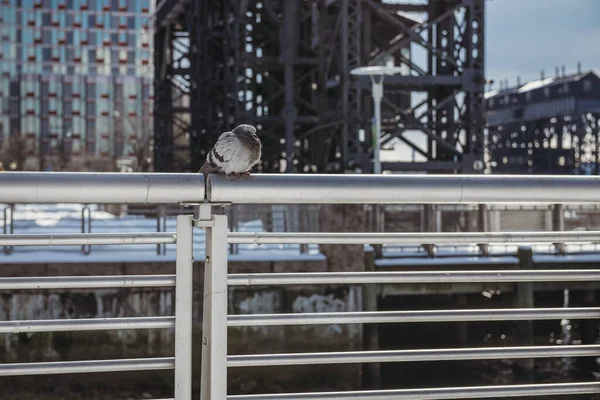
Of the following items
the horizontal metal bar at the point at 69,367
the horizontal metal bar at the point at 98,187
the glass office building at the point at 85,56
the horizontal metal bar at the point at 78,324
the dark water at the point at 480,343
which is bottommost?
the dark water at the point at 480,343

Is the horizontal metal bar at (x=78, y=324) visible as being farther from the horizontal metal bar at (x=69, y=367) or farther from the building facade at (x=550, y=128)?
the building facade at (x=550, y=128)

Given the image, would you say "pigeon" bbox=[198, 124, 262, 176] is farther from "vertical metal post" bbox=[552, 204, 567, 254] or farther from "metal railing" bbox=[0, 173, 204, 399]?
"vertical metal post" bbox=[552, 204, 567, 254]

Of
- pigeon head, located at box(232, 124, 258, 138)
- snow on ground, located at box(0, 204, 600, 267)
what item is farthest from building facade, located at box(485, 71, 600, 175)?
pigeon head, located at box(232, 124, 258, 138)

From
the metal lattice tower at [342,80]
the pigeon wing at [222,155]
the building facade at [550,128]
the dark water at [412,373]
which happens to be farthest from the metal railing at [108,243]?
the building facade at [550,128]

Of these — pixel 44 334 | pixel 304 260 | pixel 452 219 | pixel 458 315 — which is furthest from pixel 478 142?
pixel 458 315

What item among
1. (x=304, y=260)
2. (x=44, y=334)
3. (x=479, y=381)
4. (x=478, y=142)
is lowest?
(x=479, y=381)

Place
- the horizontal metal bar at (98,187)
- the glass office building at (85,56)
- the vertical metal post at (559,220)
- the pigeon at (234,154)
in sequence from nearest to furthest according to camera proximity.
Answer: the horizontal metal bar at (98,187)
the pigeon at (234,154)
the vertical metal post at (559,220)
the glass office building at (85,56)

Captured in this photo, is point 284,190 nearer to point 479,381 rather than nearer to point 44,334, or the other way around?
point 44,334

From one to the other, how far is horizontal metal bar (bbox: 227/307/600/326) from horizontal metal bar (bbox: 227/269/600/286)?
0.12 meters

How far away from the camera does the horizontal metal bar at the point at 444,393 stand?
132 inches

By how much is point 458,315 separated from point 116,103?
110082mm

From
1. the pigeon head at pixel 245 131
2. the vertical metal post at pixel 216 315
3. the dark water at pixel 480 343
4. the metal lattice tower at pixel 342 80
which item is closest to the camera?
the vertical metal post at pixel 216 315

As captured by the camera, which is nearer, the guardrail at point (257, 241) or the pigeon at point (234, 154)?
the guardrail at point (257, 241)

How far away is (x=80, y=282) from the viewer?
127 inches
